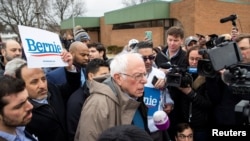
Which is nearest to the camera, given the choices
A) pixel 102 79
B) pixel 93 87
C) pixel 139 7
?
pixel 93 87

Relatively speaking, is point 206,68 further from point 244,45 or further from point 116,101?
point 244,45

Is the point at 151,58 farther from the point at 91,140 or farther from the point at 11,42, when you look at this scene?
the point at 11,42

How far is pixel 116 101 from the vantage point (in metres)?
2.31

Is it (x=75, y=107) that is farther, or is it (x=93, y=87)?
(x=75, y=107)

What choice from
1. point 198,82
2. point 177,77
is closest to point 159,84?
point 177,77

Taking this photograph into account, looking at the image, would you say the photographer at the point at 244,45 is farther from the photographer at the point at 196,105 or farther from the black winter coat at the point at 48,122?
the black winter coat at the point at 48,122

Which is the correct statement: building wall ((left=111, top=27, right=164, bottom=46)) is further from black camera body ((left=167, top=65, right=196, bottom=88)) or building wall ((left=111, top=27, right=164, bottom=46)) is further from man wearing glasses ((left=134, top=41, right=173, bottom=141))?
black camera body ((left=167, top=65, right=196, bottom=88))

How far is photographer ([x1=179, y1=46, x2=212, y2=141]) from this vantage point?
129 inches

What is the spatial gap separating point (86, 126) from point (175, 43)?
94.6 inches

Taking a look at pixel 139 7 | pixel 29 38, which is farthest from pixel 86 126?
pixel 139 7

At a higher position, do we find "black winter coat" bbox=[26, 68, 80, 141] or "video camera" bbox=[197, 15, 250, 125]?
"video camera" bbox=[197, 15, 250, 125]

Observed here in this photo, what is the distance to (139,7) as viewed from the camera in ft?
90.2

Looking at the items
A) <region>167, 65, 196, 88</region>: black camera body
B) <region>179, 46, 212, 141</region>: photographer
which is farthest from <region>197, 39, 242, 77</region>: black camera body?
<region>179, 46, 212, 141</region>: photographer

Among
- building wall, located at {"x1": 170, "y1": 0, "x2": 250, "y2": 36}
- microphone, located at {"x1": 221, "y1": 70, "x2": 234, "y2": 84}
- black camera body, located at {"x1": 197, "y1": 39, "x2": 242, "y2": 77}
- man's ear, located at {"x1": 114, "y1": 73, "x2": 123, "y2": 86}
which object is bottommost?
man's ear, located at {"x1": 114, "y1": 73, "x2": 123, "y2": 86}
